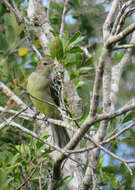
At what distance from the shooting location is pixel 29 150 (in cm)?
376

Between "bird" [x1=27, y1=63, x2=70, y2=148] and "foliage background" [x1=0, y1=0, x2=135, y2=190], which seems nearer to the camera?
"foliage background" [x1=0, y1=0, x2=135, y2=190]

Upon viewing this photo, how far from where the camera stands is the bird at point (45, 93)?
5.10 m

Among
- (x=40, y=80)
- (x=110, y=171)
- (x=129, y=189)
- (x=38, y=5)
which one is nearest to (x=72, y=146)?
(x=129, y=189)

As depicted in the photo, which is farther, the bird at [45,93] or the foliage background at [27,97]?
the bird at [45,93]

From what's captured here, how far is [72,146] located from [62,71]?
1200mm

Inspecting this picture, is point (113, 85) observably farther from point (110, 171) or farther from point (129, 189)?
point (129, 189)

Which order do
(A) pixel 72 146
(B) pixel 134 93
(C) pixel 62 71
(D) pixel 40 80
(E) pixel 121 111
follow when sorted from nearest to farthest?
(E) pixel 121 111 → (B) pixel 134 93 → (A) pixel 72 146 → (C) pixel 62 71 → (D) pixel 40 80

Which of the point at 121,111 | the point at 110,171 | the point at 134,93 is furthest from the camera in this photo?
the point at 110,171

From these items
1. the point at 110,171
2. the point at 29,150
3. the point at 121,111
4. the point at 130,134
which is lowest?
the point at 110,171

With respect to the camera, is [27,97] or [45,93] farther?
[27,97]

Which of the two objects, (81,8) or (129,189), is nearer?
(129,189)

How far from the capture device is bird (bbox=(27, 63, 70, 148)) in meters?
5.10

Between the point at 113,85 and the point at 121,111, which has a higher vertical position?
the point at 121,111

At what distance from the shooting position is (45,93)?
544 centimetres
